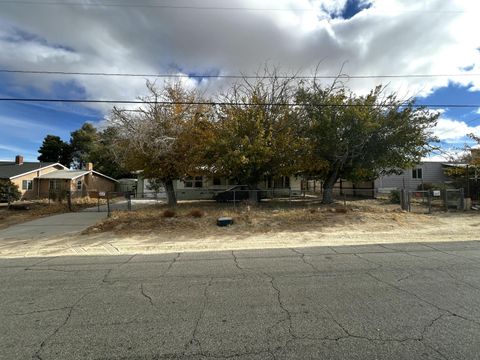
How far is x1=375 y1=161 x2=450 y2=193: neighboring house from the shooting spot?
100 feet

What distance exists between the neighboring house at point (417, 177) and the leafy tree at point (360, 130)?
12140mm

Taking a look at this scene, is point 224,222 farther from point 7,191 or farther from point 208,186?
point 7,191

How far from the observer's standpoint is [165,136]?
17.8 meters

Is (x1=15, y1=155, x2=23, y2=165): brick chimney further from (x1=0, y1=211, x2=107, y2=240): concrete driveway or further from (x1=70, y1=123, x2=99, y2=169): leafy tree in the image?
(x1=0, y1=211, x2=107, y2=240): concrete driveway

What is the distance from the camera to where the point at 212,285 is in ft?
17.8

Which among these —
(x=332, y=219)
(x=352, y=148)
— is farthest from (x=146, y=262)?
(x=352, y=148)

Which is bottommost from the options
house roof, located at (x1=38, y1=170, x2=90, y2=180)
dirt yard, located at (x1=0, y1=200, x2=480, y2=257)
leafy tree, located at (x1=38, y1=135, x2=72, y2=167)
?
dirt yard, located at (x1=0, y1=200, x2=480, y2=257)

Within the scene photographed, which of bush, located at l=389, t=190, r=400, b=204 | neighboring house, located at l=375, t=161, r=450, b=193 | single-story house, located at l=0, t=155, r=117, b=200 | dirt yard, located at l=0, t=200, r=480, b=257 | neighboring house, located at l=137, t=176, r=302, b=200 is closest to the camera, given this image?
dirt yard, located at l=0, t=200, r=480, b=257

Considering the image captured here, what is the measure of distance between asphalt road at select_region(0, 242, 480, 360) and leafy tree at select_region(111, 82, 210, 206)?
36.9 feet

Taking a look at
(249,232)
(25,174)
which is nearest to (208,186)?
(249,232)

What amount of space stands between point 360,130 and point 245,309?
1501 cm

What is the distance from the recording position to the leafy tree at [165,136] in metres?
17.6

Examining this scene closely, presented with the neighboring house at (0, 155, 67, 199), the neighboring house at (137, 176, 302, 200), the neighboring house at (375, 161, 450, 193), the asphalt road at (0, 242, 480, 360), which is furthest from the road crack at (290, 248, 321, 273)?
the neighboring house at (0, 155, 67, 199)

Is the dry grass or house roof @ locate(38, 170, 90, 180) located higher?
house roof @ locate(38, 170, 90, 180)
